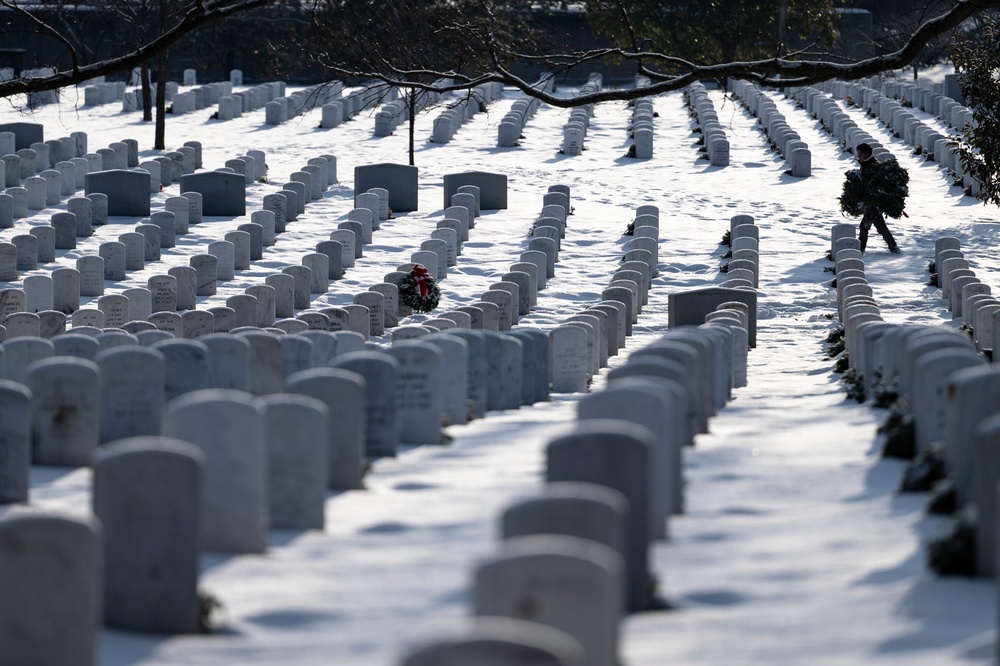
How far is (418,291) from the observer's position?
15.9 m

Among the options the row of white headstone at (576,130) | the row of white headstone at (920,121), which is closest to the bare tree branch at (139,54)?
the row of white headstone at (920,121)

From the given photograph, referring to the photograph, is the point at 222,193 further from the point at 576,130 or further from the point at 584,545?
the point at 584,545

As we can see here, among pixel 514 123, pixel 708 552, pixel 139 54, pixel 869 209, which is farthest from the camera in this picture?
pixel 514 123

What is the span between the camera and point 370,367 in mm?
7719

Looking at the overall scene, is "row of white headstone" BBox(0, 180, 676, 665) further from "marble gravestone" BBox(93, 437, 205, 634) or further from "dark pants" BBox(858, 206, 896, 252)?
"dark pants" BBox(858, 206, 896, 252)

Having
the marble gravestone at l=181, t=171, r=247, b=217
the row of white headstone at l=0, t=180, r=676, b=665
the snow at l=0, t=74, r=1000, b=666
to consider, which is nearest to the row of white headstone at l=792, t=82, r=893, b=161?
the marble gravestone at l=181, t=171, r=247, b=217

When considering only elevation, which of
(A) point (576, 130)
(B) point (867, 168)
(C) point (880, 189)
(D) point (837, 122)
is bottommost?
(C) point (880, 189)

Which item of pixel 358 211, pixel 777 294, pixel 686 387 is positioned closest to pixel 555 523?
pixel 686 387

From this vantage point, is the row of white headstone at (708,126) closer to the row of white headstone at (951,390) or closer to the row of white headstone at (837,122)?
the row of white headstone at (837,122)

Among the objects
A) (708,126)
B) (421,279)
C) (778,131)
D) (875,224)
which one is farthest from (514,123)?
(421,279)

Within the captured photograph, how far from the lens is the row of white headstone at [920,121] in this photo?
25.9m

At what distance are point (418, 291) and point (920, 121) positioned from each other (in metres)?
18.7

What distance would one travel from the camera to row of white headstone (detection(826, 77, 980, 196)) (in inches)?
1018

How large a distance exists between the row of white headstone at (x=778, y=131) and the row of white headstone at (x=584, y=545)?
66.3 ft
